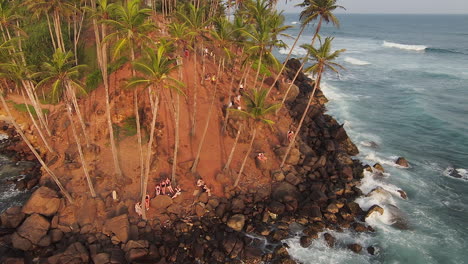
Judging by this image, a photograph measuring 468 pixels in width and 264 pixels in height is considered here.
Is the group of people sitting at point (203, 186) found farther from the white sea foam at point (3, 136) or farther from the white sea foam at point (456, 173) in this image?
the white sea foam at point (456, 173)

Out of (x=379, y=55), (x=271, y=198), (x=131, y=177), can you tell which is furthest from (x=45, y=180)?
(x=379, y=55)

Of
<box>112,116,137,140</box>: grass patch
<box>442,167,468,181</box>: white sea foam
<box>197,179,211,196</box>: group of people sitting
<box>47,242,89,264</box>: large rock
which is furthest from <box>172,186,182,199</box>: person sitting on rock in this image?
<box>442,167,468,181</box>: white sea foam

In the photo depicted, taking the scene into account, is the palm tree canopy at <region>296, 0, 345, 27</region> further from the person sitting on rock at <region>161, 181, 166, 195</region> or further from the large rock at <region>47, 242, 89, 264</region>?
the large rock at <region>47, 242, 89, 264</region>

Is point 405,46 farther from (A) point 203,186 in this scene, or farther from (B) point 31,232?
(B) point 31,232

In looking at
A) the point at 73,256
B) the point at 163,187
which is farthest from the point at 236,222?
the point at 73,256

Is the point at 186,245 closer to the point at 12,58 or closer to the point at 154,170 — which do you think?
the point at 154,170
